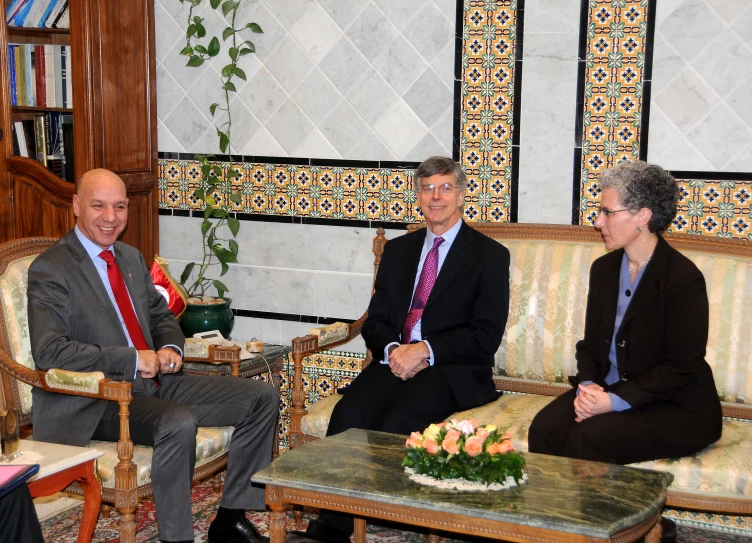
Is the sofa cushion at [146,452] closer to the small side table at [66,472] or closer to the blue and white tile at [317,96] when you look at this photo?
the small side table at [66,472]

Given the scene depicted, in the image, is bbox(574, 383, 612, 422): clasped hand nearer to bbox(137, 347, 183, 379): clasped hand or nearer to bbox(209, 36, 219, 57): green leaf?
bbox(137, 347, 183, 379): clasped hand

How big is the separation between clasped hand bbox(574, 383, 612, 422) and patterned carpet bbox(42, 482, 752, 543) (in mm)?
791

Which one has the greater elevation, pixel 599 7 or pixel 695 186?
pixel 599 7

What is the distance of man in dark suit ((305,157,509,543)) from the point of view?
152 inches

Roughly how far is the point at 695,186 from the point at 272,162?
216cm

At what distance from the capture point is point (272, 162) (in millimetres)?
5094

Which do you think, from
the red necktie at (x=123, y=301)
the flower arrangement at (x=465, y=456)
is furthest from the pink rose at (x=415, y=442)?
the red necktie at (x=123, y=301)

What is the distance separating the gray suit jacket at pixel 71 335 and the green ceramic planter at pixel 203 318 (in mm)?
1110

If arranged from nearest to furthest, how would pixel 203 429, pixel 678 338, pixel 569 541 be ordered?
pixel 569 541 < pixel 678 338 < pixel 203 429

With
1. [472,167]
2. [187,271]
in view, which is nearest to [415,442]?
[472,167]

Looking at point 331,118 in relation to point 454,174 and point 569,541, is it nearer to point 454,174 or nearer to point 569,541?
point 454,174

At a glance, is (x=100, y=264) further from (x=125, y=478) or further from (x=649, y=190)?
(x=649, y=190)

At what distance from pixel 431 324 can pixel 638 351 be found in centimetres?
88

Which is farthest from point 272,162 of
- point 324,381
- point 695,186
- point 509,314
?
point 695,186
